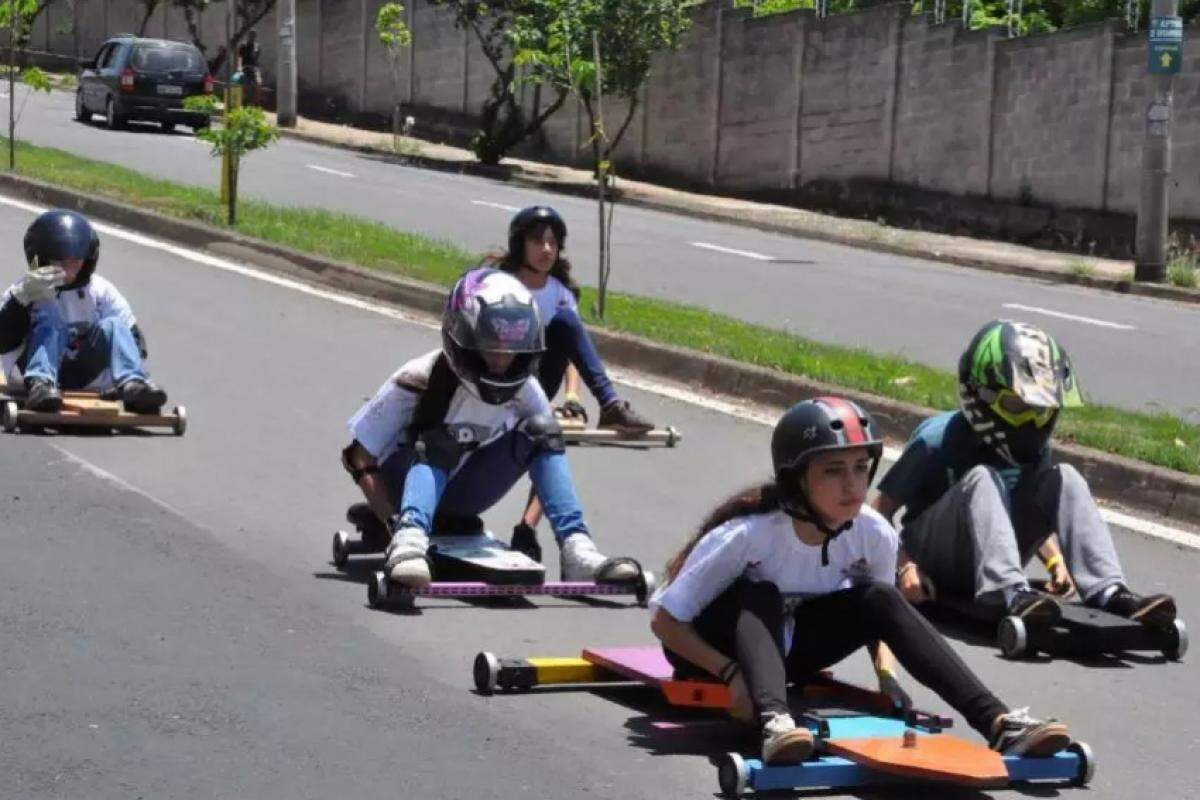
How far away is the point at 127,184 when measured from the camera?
2481 centimetres

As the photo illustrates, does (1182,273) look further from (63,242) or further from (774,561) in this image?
(774,561)

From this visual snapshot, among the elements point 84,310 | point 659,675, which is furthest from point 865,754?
point 84,310

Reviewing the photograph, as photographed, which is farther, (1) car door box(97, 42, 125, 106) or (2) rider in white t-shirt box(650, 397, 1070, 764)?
(1) car door box(97, 42, 125, 106)

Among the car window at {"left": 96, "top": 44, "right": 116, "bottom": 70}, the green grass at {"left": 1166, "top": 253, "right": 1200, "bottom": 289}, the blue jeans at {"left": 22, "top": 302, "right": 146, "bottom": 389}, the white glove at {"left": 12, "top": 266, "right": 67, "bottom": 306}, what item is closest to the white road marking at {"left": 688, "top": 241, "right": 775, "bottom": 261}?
the green grass at {"left": 1166, "top": 253, "right": 1200, "bottom": 289}

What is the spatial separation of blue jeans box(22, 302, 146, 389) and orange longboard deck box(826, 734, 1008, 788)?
20.7ft

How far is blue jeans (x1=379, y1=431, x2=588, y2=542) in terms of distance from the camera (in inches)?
341

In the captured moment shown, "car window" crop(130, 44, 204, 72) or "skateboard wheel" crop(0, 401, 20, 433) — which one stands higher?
"car window" crop(130, 44, 204, 72)

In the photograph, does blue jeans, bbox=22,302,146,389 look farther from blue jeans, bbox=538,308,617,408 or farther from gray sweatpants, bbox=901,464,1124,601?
gray sweatpants, bbox=901,464,1124,601

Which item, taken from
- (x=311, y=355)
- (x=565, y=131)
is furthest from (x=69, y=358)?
(x=565, y=131)

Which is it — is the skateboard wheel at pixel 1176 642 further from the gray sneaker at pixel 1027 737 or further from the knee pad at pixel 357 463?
the knee pad at pixel 357 463

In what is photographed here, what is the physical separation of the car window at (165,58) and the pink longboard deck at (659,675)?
34091mm

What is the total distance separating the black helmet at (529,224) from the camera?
38.1 feet

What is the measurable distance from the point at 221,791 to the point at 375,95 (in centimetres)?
4000

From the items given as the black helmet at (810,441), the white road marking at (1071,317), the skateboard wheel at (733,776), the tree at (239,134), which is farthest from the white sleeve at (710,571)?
the tree at (239,134)
